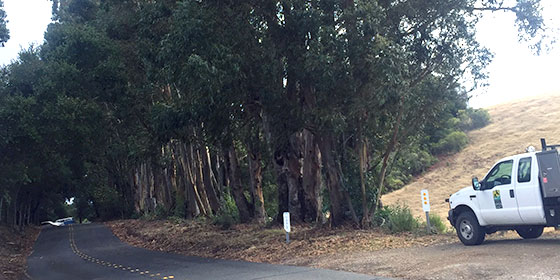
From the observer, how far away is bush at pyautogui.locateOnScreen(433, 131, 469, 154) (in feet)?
179

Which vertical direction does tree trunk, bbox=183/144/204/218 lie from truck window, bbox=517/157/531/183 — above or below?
above

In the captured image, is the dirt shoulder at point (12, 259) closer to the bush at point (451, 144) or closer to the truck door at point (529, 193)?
the truck door at point (529, 193)

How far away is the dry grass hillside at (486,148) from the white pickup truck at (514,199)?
24.4 meters

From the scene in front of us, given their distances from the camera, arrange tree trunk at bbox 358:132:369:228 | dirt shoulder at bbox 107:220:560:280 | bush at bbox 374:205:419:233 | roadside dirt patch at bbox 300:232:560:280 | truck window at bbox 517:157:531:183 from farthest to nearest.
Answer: tree trunk at bbox 358:132:369:228 < bush at bbox 374:205:419:233 < truck window at bbox 517:157:531:183 < dirt shoulder at bbox 107:220:560:280 < roadside dirt patch at bbox 300:232:560:280

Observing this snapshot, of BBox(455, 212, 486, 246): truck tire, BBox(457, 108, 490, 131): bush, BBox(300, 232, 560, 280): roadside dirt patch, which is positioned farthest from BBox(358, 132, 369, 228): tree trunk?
BBox(457, 108, 490, 131): bush

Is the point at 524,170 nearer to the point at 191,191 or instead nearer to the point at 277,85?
the point at 277,85

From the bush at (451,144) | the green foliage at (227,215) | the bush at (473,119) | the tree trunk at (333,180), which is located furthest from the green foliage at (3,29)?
the bush at (473,119)

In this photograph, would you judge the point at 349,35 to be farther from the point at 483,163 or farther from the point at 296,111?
the point at 483,163

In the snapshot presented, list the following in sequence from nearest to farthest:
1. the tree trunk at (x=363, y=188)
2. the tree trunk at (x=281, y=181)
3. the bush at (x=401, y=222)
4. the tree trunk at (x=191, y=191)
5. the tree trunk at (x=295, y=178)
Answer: the bush at (x=401, y=222) → the tree trunk at (x=363, y=188) → the tree trunk at (x=295, y=178) → the tree trunk at (x=281, y=181) → the tree trunk at (x=191, y=191)

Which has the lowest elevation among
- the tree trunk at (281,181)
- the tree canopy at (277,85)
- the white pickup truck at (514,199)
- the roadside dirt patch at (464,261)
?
the roadside dirt patch at (464,261)

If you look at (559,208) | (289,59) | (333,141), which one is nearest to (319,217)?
(333,141)

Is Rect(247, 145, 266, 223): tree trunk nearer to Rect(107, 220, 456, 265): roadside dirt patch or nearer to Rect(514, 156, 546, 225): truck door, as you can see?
Rect(107, 220, 456, 265): roadside dirt patch

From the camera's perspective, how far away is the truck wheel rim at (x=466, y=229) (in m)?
13.3

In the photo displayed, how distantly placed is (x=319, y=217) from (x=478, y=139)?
A: 4082 centimetres
